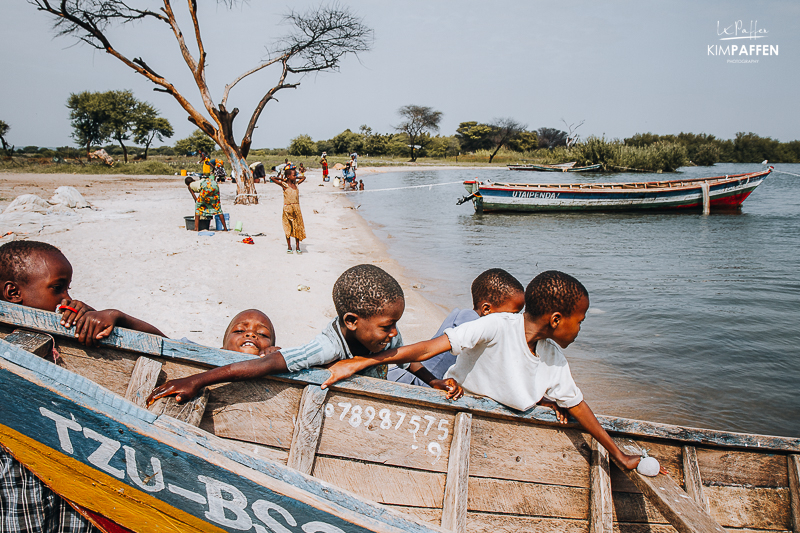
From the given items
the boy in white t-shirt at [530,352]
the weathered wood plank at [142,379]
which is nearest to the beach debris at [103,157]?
the weathered wood plank at [142,379]

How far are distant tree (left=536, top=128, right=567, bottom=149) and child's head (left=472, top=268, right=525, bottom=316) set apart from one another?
83834 mm

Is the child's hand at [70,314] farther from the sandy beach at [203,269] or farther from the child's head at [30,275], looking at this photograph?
the sandy beach at [203,269]

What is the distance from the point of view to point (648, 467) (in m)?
2.04

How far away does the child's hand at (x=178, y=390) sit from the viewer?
180 cm

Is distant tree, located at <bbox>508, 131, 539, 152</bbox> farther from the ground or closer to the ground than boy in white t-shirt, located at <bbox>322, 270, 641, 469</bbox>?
farther from the ground

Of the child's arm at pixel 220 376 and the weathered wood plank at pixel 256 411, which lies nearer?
the child's arm at pixel 220 376

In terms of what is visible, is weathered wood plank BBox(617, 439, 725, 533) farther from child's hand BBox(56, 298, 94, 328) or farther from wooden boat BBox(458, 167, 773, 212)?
wooden boat BBox(458, 167, 773, 212)

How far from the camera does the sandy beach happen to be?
17.7 ft

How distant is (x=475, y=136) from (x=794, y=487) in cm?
8349

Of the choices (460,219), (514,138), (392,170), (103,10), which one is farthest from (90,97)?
(514,138)

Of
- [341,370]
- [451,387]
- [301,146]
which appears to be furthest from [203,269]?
[301,146]

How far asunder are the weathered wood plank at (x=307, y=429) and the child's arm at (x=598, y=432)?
1.16 meters

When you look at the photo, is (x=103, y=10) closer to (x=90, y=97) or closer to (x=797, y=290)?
(x=797, y=290)

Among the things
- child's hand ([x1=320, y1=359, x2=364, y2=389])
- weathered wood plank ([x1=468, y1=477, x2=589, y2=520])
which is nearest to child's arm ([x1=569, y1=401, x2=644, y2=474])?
weathered wood plank ([x1=468, y1=477, x2=589, y2=520])
